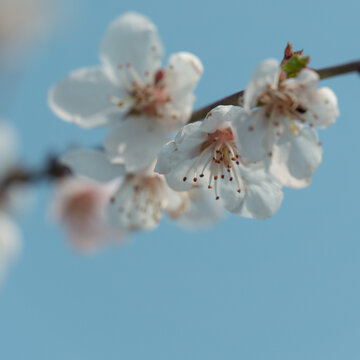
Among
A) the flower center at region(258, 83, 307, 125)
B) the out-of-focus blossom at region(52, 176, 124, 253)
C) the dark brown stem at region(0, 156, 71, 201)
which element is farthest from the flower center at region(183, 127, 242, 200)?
the out-of-focus blossom at region(52, 176, 124, 253)

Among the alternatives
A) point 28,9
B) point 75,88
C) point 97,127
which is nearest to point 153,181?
point 97,127

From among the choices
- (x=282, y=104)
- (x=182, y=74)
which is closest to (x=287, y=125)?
(x=282, y=104)

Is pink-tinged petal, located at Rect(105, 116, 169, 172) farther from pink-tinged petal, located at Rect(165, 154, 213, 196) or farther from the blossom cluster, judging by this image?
pink-tinged petal, located at Rect(165, 154, 213, 196)

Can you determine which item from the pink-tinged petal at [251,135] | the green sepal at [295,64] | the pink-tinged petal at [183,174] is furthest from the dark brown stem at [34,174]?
the green sepal at [295,64]

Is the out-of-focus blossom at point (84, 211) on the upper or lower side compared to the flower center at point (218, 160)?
upper

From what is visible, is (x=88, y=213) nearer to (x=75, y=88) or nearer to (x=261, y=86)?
(x=75, y=88)

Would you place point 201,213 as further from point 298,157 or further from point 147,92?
point 298,157

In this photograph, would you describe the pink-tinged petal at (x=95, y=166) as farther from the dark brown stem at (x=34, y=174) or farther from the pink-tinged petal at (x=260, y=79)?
the pink-tinged petal at (x=260, y=79)
